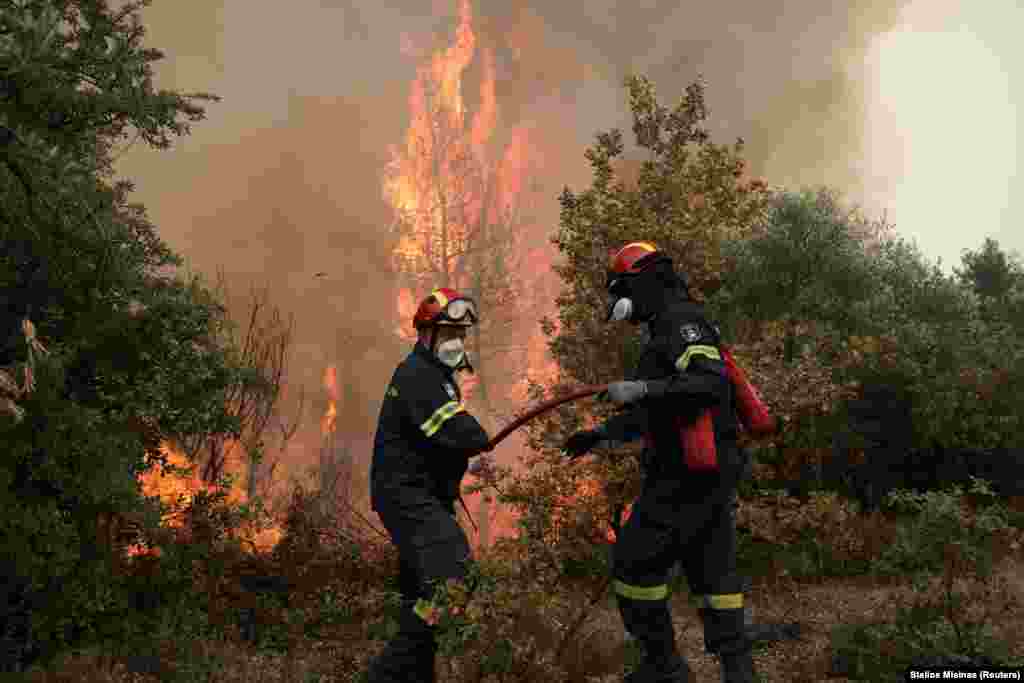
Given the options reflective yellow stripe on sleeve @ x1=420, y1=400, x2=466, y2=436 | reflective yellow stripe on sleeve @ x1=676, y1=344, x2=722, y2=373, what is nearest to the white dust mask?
reflective yellow stripe on sleeve @ x1=420, y1=400, x2=466, y2=436

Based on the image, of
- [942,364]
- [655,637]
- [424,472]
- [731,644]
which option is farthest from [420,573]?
[942,364]

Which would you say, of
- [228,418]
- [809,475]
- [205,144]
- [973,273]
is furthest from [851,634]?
[205,144]

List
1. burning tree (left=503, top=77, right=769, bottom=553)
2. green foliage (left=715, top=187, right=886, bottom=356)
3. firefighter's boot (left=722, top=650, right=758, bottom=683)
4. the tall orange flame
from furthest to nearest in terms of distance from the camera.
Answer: the tall orange flame < green foliage (left=715, top=187, right=886, bottom=356) < burning tree (left=503, top=77, right=769, bottom=553) < firefighter's boot (left=722, top=650, right=758, bottom=683)

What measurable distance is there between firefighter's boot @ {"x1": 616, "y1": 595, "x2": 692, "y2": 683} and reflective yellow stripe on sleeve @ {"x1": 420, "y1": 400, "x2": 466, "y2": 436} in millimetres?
1359

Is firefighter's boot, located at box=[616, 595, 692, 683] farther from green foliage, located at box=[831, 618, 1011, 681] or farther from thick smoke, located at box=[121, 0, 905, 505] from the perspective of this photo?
thick smoke, located at box=[121, 0, 905, 505]

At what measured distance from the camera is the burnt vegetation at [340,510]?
4957mm

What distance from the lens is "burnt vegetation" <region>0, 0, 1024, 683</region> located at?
496cm

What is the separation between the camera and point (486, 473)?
379 inches

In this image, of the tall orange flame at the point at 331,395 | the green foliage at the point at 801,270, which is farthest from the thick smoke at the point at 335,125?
the green foliage at the point at 801,270

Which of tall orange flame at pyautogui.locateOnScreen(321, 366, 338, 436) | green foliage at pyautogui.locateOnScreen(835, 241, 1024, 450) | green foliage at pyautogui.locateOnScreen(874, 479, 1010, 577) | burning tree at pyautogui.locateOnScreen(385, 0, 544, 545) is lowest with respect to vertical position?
green foliage at pyautogui.locateOnScreen(874, 479, 1010, 577)

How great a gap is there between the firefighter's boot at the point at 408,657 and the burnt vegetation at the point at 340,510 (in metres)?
0.16

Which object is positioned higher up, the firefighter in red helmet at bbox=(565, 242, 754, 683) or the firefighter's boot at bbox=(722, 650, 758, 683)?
the firefighter in red helmet at bbox=(565, 242, 754, 683)

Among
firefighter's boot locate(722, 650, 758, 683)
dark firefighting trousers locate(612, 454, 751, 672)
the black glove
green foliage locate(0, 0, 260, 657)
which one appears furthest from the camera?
green foliage locate(0, 0, 260, 657)

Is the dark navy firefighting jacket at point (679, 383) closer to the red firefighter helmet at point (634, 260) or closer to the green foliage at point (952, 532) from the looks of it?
the red firefighter helmet at point (634, 260)
